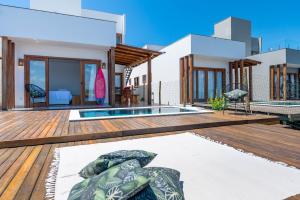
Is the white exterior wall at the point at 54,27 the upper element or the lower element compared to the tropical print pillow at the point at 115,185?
upper

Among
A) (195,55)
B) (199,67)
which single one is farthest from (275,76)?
(195,55)

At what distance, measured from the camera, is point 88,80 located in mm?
9102

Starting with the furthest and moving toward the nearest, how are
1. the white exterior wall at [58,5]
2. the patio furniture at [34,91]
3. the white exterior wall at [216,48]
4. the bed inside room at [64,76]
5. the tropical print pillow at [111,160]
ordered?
the bed inside room at [64,76], the white exterior wall at [58,5], the white exterior wall at [216,48], the patio furniture at [34,91], the tropical print pillow at [111,160]

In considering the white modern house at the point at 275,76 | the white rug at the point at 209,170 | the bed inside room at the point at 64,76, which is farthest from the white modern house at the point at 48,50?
the white modern house at the point at 275,76

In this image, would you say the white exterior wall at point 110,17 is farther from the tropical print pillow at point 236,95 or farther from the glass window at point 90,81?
the tropical print pillow at point 236,95

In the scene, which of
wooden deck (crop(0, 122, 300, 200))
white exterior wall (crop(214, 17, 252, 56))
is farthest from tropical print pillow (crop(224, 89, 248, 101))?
white exterior wall (crop(214, 17, 252, 56))

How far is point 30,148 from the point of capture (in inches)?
108

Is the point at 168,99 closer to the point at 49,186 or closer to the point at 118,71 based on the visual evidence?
the point at 118,71

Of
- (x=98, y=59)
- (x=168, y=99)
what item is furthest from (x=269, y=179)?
(x=168, y=99)

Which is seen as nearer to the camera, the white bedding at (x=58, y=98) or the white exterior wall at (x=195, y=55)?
the white bedding at (x=58, y=98)

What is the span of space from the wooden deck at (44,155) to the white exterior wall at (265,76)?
40.8ft

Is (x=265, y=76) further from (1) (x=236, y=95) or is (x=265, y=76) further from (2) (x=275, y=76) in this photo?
(1) (x=236, y=95)

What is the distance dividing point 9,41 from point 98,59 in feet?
11.3

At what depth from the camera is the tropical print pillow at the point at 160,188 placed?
1.10 meters
